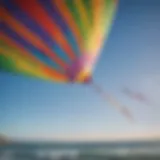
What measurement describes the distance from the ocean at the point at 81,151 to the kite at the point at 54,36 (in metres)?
0.26

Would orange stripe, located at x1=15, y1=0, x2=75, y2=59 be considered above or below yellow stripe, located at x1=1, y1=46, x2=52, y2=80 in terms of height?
above

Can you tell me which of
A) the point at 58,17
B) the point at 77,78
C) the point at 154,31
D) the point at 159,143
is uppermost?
the point at 58,17

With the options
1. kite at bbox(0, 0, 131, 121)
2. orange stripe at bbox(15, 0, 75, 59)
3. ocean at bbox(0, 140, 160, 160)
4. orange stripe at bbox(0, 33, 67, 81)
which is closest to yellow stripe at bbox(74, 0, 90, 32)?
kite at bbox(0, 0, 131, 121)

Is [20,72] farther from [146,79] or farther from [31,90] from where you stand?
[146,79]

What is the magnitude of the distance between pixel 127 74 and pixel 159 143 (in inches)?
11.5

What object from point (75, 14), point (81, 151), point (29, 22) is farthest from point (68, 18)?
point (81, 151)

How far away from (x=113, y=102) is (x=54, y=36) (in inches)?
13.9

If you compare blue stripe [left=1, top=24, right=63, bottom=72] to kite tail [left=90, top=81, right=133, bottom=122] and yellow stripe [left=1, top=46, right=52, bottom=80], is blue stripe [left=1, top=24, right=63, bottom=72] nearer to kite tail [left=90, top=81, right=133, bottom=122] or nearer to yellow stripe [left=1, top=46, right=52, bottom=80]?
yellow stripe [left=1, top=46, right=52, bottom=80]

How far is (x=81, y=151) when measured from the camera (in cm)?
Answer: 150

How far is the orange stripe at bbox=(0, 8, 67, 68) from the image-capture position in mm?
1545

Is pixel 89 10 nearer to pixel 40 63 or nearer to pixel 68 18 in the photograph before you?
pixel 68 18

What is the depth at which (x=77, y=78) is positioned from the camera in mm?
1541

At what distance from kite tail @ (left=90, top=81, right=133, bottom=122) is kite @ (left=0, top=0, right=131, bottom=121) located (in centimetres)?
4

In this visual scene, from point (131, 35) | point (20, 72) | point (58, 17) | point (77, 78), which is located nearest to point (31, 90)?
point (20, 72)
